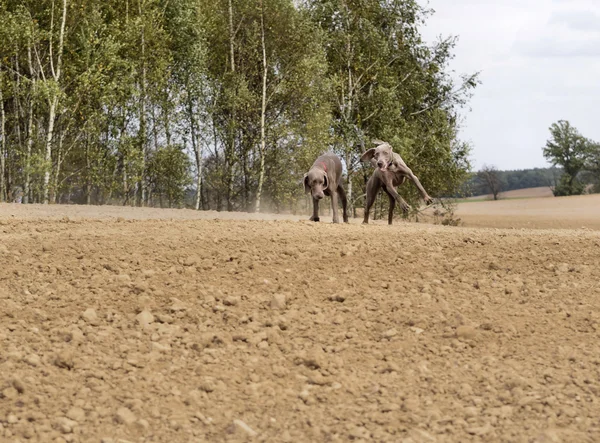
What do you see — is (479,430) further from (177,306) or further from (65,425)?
(177,306)

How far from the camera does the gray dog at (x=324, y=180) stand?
40.3ft

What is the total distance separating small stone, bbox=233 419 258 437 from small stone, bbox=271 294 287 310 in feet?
6.06

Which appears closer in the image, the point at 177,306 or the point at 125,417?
the point at 125,417

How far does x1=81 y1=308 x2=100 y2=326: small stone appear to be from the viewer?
613cm

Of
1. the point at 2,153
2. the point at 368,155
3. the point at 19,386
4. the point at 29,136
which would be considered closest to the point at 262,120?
the point at 29,136

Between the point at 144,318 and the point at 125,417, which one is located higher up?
the point at 144,318

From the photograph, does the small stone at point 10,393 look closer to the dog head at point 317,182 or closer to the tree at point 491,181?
the dog head at point 317,182

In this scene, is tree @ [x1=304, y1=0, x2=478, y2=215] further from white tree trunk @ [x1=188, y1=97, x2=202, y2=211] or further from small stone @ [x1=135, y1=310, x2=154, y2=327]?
small stone @ [x1=135, y1=310, x2=154, y2=327]

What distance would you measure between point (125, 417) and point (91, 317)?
1.70 meters

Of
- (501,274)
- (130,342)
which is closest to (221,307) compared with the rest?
(130,342)

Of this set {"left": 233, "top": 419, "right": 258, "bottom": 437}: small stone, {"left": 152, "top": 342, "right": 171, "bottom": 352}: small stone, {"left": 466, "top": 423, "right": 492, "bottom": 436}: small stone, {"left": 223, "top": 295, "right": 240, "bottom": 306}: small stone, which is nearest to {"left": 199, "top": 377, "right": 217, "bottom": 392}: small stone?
{"left": 233, "top": 419, "right": 258, "bottom": 437}: small stone

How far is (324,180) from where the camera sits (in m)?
12.4

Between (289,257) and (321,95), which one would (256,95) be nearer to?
(321,95)

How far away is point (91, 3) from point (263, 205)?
10.1 metres
